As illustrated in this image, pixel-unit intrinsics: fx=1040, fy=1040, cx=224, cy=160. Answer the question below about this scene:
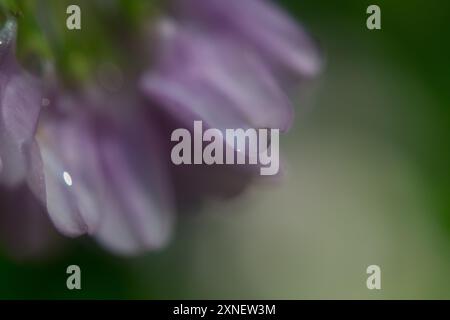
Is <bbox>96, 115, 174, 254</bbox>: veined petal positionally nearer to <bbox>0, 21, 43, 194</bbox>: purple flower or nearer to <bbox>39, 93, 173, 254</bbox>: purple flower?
<bbox>39, 93, 173, 254</bbox>: purple flower

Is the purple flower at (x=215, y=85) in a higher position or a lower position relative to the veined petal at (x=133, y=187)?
higher

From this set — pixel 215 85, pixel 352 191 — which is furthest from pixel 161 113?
pixel 352 191

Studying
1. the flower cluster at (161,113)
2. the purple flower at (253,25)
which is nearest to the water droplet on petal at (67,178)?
the flower cluster at (161,113)

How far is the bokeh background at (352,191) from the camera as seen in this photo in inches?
33.3

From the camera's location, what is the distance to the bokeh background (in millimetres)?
845

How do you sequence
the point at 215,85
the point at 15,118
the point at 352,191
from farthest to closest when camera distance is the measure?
the point at 352,191, the point at 215,85, the point at 15,118

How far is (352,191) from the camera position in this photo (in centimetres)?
87

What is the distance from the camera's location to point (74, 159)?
69 cm

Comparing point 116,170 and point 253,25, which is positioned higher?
point 253,25

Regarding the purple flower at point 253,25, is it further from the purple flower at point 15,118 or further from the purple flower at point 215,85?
the purple flower at point 15,118

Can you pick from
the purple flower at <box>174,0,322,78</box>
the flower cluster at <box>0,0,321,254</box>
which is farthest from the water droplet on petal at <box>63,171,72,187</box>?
the purple flower at <box>174,0,322,78</box>

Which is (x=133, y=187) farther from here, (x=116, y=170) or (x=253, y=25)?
(x=253, y=25)

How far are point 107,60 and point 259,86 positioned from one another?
113 millimetres
